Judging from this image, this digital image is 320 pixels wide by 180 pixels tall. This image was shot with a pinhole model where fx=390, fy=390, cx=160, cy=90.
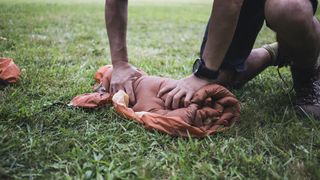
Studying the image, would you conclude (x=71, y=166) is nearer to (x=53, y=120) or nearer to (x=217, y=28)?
(x=53, y=120)

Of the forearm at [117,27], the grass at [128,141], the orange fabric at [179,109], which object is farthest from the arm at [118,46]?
the grass at [128,141]

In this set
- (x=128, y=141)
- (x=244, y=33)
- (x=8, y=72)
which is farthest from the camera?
(x=8, y=72)

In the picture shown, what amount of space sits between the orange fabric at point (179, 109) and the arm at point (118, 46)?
0.11 meters

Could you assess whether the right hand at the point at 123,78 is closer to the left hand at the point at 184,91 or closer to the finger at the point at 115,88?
the finger at the point at 115,88

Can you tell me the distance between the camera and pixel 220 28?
1.99 metres

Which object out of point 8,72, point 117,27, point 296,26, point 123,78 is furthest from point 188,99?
point 8,72

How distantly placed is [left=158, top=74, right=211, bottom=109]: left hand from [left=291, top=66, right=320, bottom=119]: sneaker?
2.19ft

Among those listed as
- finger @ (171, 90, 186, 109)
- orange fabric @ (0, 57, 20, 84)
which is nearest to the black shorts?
finger @ (171, 90, 186, 109)

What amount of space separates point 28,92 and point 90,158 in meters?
1.08

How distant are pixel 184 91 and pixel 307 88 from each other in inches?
33.8

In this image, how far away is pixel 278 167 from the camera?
1.62 meters

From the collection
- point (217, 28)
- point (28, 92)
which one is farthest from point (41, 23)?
point (217, 28)

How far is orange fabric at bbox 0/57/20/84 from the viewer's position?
8.79 ft

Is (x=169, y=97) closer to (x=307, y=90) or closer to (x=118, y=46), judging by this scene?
(x=118, y=46)
